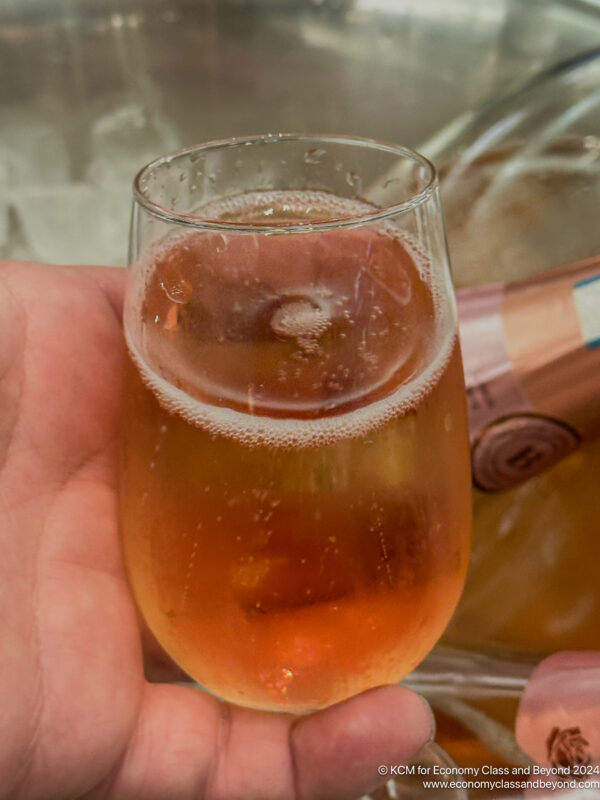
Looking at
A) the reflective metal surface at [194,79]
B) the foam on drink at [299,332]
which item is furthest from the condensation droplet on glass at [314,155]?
the reflective metal surface at [194,79]

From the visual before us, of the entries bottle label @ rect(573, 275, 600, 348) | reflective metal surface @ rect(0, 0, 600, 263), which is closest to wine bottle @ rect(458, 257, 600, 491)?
bottle label @ rect(573, 275, 600, 348)

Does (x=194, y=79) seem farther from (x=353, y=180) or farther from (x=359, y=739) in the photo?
(x=359, y=739)

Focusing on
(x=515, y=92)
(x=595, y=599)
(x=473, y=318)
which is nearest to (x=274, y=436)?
(x=473, y=318)

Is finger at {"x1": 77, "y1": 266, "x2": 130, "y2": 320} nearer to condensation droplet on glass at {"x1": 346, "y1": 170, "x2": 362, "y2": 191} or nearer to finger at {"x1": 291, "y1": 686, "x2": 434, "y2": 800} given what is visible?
condensation droplet on glass at {"x1": 346, "y1": 170, "x2": 362, "y2": 191}

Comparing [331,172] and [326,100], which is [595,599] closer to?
[331,172]

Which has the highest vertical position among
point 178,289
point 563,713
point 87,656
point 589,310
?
point 178,289

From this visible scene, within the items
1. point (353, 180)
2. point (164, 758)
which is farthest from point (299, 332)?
point (164, 758)

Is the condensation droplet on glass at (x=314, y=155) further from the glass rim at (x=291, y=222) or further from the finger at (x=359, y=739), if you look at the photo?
the finger at (x=359, y=739)
